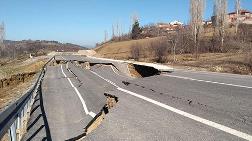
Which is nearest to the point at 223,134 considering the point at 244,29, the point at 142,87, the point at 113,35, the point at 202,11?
the point at 142,87

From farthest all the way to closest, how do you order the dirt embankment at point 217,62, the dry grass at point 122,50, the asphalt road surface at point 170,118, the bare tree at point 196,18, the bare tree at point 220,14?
1. the dry grass at point 122,50
2. the bare tree at point 220,14
3. the bare tree at point 196,18
4. the dirt embankment at point 217,62
5. the asphalt road surface at point 170,118

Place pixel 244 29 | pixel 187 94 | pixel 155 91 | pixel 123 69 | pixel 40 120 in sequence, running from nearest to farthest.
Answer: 1. pixel 187 94
2. pixel 155 91
3. pixel 40 120
4. pixel 123 69
5. pixel 244 29

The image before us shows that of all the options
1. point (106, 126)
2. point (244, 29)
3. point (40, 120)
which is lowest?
point (40, 120)

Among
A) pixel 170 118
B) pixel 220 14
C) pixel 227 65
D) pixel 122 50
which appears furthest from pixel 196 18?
pixel 170 118

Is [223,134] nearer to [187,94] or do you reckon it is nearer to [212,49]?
[187,94]

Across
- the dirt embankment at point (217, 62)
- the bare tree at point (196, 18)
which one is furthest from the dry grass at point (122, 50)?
the bare tree at point (196, 18)

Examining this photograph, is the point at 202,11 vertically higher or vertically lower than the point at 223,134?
higher

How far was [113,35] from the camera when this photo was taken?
549 ft

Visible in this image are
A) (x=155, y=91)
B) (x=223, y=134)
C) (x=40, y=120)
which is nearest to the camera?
(x=223, y=134)

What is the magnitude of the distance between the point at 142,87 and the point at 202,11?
53.2 m

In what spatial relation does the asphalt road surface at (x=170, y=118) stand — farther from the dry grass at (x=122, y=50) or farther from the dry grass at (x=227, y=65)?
the dry grass at (x=122, y=50)

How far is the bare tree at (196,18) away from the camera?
206 ft

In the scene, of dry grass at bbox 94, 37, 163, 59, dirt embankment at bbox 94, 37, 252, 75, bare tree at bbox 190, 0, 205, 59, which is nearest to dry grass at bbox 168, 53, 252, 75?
dirt embankment at bbox 94, 37, 252, 75

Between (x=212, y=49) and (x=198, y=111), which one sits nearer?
(x=198, y=111)
